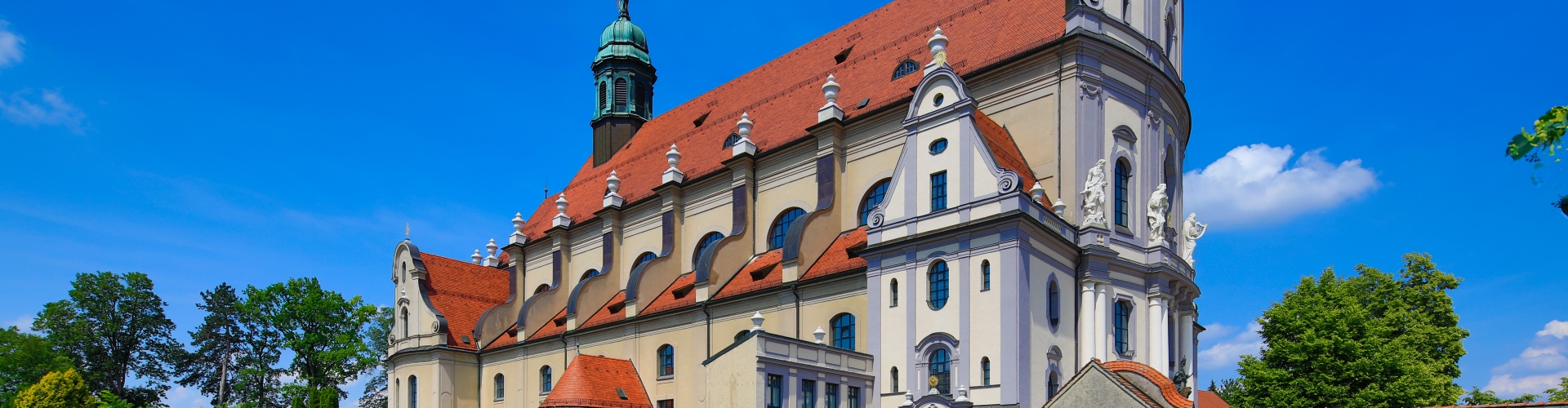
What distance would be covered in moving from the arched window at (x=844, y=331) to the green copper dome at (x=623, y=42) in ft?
86.8

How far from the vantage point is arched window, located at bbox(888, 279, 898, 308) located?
24.5 meters


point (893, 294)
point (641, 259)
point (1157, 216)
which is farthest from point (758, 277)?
point (1157, 216)

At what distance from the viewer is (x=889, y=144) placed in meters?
29.5

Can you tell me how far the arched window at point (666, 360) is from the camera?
31.9 metres

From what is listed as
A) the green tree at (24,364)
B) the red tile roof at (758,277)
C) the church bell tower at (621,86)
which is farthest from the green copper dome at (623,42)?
the green tree at (24,364)

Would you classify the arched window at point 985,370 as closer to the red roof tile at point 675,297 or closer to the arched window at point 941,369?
the arched window at point 941,369

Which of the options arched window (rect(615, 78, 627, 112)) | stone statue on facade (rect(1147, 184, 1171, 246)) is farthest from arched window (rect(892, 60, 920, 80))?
arched window (rect(615, 78, 627, 112))

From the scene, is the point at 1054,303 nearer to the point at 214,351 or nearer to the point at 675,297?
the point at 675,297

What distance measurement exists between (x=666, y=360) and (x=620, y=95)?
65.4 ft

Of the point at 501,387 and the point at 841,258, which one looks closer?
the point at 841,258

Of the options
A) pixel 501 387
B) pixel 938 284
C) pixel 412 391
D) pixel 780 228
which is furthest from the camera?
pixel 412 391

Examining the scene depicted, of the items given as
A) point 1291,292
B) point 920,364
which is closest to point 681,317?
point 920,364

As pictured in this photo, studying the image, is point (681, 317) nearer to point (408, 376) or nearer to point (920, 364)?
point (920, 364)

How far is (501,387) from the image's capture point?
40281 mm
